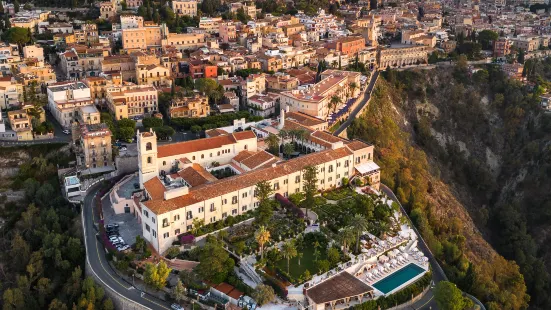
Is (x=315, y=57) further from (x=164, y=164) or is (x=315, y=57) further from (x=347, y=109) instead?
(x=164, y=164)

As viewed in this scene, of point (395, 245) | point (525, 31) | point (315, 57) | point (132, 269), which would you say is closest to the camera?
point (132, 269)

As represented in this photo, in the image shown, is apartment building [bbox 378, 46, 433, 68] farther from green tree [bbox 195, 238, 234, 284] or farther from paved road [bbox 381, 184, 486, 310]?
green tree [bbox 195, 238, 234, 284]

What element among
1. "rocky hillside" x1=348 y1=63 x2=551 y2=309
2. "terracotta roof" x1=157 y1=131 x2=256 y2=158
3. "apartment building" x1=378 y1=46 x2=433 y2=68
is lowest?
"rocky hillside" x1=348 y1=63 x2=551 y2=309

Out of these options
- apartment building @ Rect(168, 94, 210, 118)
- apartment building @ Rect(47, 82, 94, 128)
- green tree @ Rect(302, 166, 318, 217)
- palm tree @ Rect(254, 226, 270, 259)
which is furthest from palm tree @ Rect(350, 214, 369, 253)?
apartment building @ Rect(47, 82, 94, 128)

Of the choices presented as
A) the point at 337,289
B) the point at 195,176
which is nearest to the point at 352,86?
the point at 195,176

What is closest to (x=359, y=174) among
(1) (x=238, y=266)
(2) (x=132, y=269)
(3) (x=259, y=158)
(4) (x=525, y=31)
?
(3) (x=259, y=158)

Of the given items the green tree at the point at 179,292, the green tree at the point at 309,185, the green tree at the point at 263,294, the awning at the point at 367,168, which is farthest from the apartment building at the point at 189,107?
the green tree at the point at 263,294
